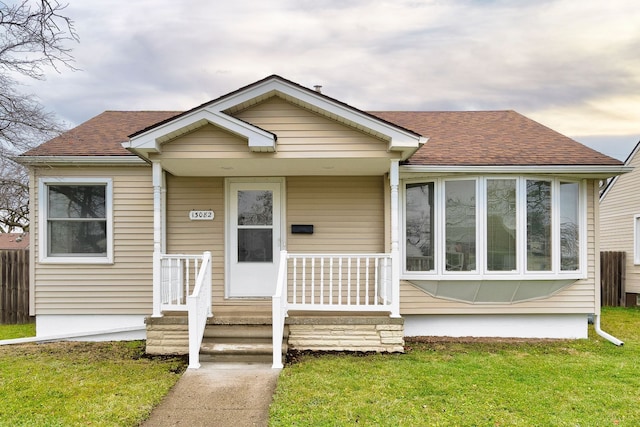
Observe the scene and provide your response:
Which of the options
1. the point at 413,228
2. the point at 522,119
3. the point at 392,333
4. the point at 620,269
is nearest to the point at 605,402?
the point at 392,333

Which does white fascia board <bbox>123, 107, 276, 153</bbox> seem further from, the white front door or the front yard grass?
the front yard grass

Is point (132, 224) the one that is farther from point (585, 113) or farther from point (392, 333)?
point (585, 113)

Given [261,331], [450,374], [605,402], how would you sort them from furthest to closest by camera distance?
[261,331] → [450,374] → [605,402]

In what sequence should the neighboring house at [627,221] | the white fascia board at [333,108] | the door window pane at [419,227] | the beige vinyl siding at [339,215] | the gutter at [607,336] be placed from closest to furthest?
the white fascia board at [333,108] < the gutter at [607,336] < the door window pane at [419,227] < the beige vinyl siding at [339,215] < the neighboring house at [627,221]

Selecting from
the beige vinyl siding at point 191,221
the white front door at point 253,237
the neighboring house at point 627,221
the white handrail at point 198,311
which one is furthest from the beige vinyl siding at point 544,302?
the neighboring house at point 627,221

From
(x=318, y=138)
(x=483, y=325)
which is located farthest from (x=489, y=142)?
(x=318, y=138)

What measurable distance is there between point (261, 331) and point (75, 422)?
8.12 feet

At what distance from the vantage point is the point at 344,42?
10.6 m

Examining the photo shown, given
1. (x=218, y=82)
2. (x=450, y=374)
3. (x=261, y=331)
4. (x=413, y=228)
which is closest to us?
(x=450, y=374)

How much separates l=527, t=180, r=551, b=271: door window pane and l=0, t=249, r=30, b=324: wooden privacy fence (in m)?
9.99

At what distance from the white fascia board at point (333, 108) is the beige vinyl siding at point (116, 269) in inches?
94.4

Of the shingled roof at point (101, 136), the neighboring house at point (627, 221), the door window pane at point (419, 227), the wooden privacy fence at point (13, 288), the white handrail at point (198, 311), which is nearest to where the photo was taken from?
the white handrail at point (198, 311)

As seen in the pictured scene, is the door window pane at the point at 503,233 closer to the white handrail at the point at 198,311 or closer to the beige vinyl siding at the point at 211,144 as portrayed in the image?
the beige vinyl siding at the point at 211,144

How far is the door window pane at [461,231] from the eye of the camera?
669 centimetres
